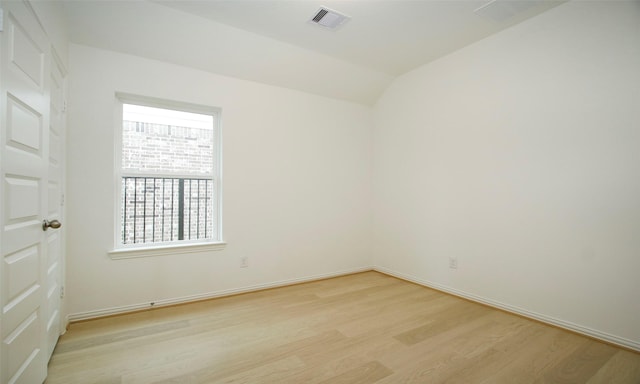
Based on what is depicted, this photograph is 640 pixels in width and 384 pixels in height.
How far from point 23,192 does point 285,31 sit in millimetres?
2461

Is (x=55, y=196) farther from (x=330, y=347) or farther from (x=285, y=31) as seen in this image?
(x=285, y=31)

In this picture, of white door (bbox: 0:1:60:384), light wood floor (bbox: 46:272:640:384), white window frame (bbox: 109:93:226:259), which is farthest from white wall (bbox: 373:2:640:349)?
white door (bbox: 0:1:60:384)

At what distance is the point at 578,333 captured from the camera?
2.37 metres

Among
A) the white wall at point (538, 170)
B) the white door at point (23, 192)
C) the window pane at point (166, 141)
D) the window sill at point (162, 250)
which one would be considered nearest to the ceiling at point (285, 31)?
the white wall at point (538, 170)

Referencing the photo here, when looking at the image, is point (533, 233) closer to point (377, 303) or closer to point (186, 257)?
→ point (377, 303)

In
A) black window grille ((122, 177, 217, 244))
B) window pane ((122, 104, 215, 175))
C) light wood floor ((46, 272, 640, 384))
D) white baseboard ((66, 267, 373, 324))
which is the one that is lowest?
light wood floor ((46, 272, 640, 384))

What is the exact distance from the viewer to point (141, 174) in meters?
2.92

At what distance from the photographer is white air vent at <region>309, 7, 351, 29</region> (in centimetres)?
259

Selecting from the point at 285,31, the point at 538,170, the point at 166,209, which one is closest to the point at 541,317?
the point at 538,170

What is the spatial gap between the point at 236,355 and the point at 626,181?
124 inches

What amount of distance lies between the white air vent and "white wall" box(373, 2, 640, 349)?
1457 mm

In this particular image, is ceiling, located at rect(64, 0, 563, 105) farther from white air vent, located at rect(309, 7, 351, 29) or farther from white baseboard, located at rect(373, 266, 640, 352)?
white baseboard, located at rect(373, 266, 640, 352)

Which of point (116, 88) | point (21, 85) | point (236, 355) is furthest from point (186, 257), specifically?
point (21, 85)

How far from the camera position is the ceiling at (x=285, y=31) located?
2.47 m
